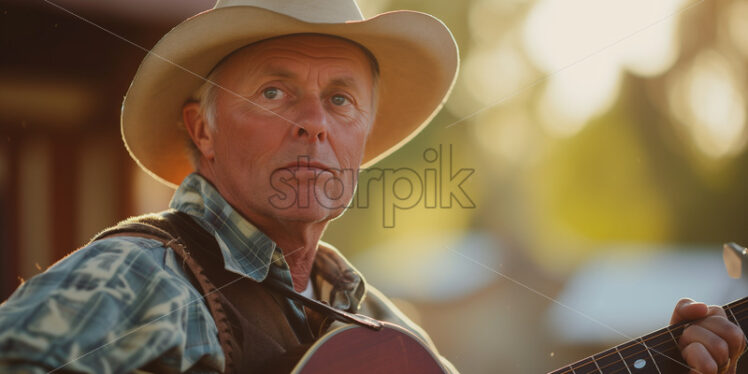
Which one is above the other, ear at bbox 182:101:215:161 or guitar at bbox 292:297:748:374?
ear at bbox 182:101:215:161

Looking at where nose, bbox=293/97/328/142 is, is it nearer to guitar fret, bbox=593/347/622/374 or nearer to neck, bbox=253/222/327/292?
neck, bbox=253/222/327/292

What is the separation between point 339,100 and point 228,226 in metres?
0.49

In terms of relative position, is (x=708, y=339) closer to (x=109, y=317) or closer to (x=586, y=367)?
(x=586, y=367)

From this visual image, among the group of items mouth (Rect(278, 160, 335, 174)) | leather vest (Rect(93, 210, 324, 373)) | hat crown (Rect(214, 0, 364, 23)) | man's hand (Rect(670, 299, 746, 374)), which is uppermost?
hat crown (Rect(214, 0, 364, 23))

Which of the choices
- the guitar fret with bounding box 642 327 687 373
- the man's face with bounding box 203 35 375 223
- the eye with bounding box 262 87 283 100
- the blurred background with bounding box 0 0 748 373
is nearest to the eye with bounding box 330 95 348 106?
the man's face with bounding box 203 35 375 223

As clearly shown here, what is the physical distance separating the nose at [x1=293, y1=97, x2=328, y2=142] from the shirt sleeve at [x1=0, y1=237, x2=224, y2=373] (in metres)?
0.52

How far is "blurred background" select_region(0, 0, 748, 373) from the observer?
5031 mm

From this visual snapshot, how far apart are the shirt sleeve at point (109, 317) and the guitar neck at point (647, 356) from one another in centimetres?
92

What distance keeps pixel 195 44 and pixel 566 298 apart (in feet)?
15.9

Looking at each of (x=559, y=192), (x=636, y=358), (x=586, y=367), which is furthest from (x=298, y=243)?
(x=559, y=192)

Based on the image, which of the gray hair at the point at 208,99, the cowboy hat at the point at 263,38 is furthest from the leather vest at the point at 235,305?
the cowboy hat at the point at 263,38

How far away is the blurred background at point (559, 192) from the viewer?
198 inches

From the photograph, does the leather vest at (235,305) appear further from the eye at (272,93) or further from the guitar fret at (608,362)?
the guitar fret at (608,362)

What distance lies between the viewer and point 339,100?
1.73 metres
